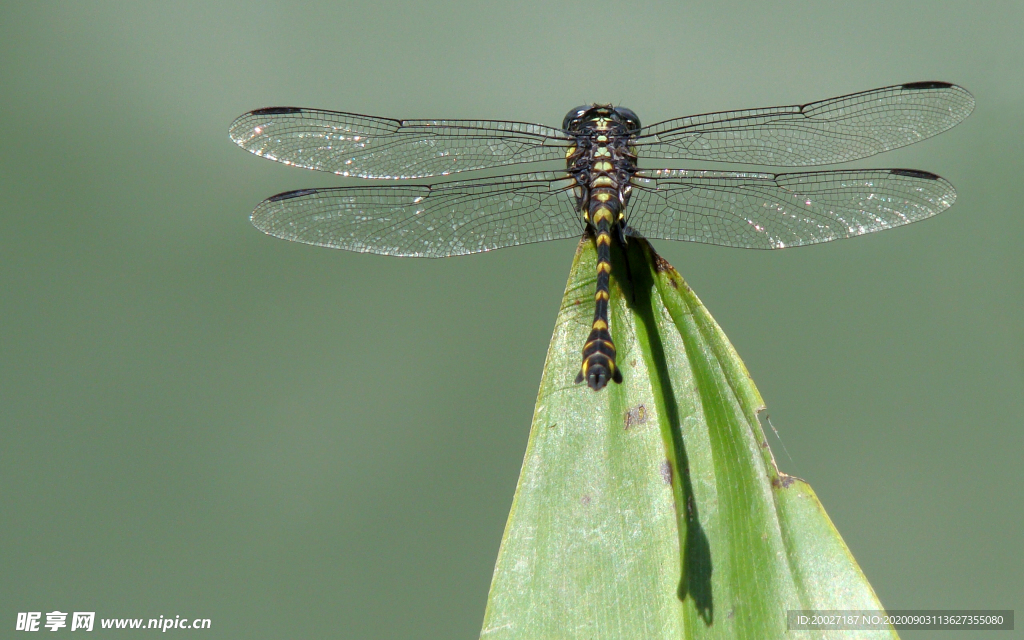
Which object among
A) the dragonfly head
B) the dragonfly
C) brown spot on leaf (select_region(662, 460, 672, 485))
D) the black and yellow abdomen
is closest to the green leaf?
brown spot on leaf (select_region(662, 460, 672, 485))

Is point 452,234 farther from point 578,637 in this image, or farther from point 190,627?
point 190,627

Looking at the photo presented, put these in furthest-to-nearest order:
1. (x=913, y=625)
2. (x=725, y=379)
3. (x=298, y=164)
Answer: (x=298, y=164) < (x=913, y=625) < (x=725, y=379)

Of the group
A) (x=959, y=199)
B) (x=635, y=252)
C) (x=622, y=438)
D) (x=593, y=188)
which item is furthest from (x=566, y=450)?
(x=959, y=199)

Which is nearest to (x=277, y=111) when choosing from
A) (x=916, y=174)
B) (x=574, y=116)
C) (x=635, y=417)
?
(x=574, y=116)

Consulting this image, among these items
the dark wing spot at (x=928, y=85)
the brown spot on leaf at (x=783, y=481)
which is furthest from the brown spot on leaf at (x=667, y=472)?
the dark wing spot at (x=928, y=85)

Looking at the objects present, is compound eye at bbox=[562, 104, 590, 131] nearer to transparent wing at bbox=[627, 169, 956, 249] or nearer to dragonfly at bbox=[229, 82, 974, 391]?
dragonfly at bbox=[229, 82, 974, 391]

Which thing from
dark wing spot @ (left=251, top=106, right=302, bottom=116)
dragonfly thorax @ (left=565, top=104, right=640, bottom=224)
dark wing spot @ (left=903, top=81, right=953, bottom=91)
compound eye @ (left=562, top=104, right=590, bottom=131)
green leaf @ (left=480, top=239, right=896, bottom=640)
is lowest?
green leaf @ (left=480, top=239, right=896, bottom=640)
